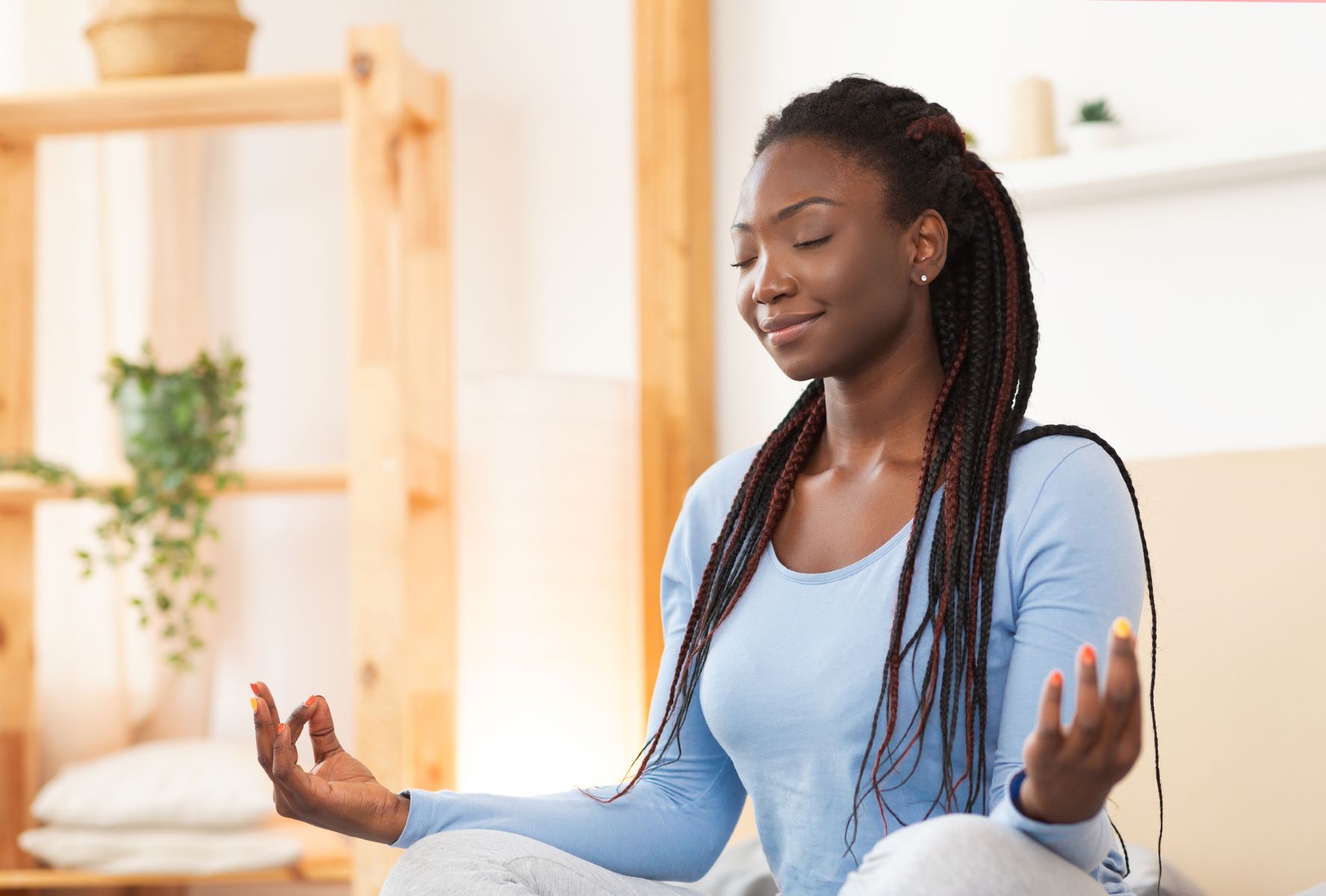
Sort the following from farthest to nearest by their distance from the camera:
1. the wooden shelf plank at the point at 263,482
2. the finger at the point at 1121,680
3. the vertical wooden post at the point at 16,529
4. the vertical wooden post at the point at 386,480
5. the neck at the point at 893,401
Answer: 1. the vertical wooden post at the point at 16,529
2. the wooden shelf plank at the point at 263,482
3. the vertical wooden post at the point at 386,480
4. the neck at the point at 893,401
5. the finger at the point at 1121,680

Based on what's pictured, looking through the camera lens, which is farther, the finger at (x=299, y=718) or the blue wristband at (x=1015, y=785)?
the finger at (x=299, y=718)

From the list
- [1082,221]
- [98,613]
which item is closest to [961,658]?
[1082,221]

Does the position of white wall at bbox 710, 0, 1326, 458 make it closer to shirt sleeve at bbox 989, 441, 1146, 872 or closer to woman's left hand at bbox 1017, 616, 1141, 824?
shirt sleeve at bbox 989, 441, 1146, 872

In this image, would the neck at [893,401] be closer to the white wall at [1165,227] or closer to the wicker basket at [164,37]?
the white wall at [1165,227]

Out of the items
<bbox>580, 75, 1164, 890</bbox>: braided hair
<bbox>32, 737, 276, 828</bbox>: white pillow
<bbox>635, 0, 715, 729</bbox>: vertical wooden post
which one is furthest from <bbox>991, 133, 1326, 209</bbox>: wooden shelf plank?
<bbox>32, 737, 276, 828</bbox>: white pillow

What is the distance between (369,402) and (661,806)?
1118 millimetres

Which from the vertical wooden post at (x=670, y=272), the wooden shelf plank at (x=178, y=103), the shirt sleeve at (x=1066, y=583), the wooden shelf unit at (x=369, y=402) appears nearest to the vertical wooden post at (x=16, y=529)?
the wooden shelf unit at (x=369, y=402)

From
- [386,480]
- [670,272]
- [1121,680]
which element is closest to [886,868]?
[1121,680]

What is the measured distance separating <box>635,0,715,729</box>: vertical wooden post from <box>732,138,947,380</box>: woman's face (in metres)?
1.09

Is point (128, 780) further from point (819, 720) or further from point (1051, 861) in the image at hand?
point (1051, 861)

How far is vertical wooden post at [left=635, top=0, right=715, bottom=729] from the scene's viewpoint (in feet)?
7.66

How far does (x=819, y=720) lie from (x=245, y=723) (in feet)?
5.97

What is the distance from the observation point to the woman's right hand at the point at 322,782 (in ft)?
3.46

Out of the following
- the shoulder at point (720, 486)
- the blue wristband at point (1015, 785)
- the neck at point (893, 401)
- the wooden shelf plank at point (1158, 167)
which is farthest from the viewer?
the wooden shelf plank at point (1158, 167)
